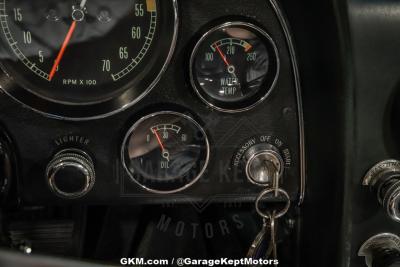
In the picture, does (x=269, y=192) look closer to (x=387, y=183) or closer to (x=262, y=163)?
(x=262, y=163)

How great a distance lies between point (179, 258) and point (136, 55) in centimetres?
57

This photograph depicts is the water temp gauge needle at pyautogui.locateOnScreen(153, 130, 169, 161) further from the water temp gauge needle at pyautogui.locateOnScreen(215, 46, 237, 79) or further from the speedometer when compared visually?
the water temp gauge needle at pyautogui.locateOnScreen(215, 46, 237, 79)

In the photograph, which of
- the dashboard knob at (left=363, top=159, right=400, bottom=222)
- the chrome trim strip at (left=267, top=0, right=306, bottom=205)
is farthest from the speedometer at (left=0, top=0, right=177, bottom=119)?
the dashboard knob at (left=363, top=159, right=400, bottom=222)

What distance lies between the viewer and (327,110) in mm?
1342

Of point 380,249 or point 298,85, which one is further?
point 298,85

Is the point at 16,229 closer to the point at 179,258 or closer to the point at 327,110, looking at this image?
the point at 179,258

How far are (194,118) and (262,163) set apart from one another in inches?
8.5

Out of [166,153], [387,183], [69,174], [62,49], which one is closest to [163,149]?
[166,153]

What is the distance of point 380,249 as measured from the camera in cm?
135

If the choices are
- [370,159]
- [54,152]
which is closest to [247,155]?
[370,159]

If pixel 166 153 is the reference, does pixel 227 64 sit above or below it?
above

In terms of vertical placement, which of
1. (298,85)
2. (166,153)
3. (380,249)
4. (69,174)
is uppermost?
(298,85)

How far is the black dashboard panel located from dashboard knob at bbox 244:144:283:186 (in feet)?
0.08

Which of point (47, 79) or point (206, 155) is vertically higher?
point (47, 79)
